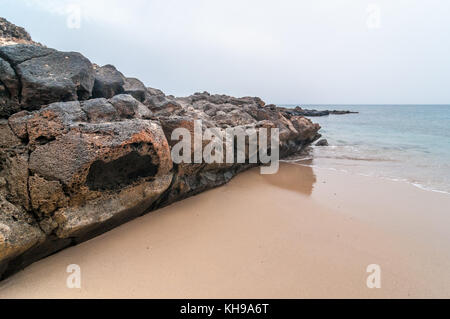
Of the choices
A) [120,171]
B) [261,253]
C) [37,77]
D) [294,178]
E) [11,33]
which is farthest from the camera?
[294,178]

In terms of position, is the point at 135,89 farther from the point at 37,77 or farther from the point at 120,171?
the point at 120,171

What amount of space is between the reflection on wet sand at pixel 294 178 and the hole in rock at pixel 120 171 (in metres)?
3.73

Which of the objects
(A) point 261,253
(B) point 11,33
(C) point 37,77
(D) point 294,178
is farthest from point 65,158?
(D) point 294,178

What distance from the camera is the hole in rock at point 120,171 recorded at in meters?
2.85

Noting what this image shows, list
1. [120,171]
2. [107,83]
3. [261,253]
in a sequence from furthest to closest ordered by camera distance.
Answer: [107,83], [120,171], [261,253]

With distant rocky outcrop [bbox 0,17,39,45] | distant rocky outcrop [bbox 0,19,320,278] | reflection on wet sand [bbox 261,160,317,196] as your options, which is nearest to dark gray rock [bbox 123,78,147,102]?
distant rocky outcrop [bbox 0,19,320,278]

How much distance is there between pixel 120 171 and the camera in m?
3.16

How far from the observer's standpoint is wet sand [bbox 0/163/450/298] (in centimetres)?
245

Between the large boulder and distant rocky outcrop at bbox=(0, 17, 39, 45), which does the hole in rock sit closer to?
the large boulder

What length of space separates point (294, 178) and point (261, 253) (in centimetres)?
403

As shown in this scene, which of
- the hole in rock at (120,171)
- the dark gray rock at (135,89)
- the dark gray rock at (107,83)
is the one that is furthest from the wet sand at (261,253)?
the dark gray rock at (135,89)

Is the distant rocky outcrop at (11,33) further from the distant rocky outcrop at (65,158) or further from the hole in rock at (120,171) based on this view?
the hole in rock at (120,171)

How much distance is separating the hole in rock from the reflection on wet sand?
3.73 m
